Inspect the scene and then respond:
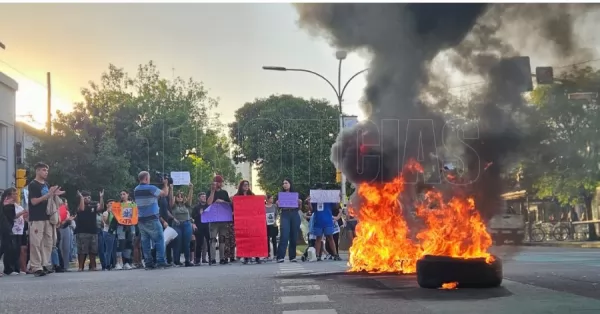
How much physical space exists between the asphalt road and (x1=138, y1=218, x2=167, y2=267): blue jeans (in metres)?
3.84

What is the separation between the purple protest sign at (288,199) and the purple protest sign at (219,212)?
1.24 metres

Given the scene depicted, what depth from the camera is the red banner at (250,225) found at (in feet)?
51.6

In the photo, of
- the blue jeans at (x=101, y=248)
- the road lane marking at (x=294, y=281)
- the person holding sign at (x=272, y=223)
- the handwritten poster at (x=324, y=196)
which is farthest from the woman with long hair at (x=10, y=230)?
the road lane marking at (x=294, y=281)

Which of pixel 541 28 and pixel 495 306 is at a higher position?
pixel 541 28

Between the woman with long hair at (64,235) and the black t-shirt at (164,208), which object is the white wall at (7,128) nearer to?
the woman with long hair at (64,235)

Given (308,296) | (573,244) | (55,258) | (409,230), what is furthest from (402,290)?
(573,244)

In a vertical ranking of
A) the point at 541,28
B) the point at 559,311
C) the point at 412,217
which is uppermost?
the point at 541,28

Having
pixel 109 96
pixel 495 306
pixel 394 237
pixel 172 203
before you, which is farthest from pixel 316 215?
pixel 109 96

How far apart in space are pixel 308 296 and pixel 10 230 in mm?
9156

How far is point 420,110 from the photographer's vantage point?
9430 millimetres

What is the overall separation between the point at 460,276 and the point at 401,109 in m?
2.81

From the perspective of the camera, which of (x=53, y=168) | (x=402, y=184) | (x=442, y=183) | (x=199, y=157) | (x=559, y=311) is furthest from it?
(x=199, y=157)

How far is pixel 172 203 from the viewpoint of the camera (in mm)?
15445

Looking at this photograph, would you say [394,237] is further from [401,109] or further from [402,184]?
[401,109]
